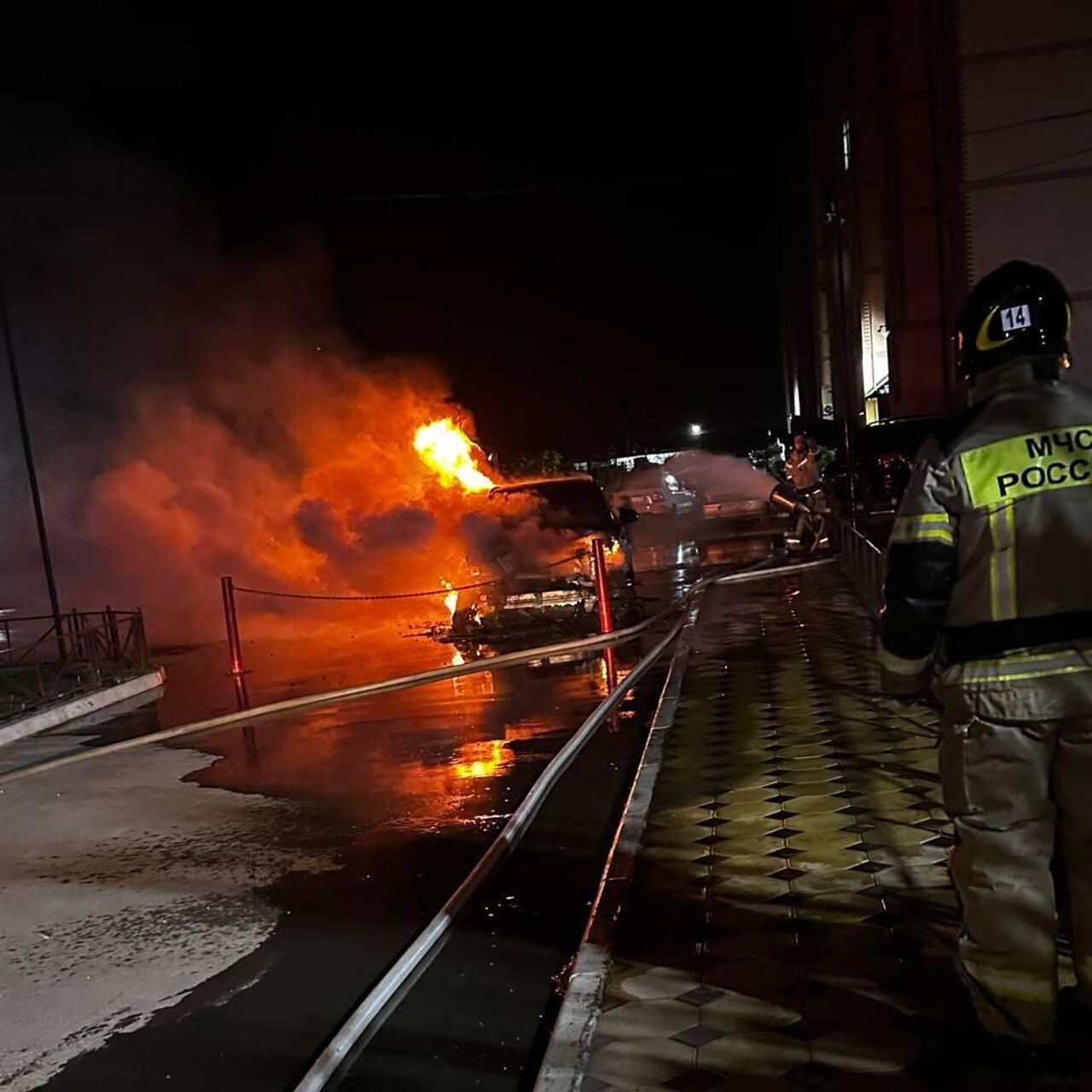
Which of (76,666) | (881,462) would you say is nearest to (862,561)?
(76,666)

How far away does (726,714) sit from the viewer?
686cm

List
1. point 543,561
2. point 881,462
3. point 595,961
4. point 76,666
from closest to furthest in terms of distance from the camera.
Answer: point 595,961
point 76,666
point 543,561
point 881,462

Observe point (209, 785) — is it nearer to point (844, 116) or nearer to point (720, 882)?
point (720, 882)

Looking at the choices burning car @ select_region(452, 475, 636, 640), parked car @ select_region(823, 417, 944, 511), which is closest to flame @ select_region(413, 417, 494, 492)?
burning car @ select_region(452, 475, 636, 640)

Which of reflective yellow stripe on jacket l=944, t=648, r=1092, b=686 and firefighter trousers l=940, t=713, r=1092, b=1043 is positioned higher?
reflective yellow stripe on jacket l=944, t=648, r=1092, b=686

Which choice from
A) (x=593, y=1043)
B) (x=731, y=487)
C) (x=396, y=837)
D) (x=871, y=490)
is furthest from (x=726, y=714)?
(x=731, y=487)

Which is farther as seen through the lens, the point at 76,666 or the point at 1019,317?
the point at 76,666

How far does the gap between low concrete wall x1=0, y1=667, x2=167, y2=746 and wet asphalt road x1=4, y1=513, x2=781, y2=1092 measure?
989 mm

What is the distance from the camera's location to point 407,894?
15.0 ft

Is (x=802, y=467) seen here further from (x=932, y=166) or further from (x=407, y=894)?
(x=932, y=166)

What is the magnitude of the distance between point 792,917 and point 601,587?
7407 mm

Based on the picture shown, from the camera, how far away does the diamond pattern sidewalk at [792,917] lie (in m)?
2.84

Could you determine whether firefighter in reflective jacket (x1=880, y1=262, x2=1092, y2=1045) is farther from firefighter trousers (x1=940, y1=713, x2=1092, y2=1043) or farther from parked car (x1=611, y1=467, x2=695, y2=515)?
parked car (x1=611, y1=467, x2=695, y2=515)

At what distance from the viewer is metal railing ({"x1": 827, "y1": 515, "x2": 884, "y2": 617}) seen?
9.40 meters
